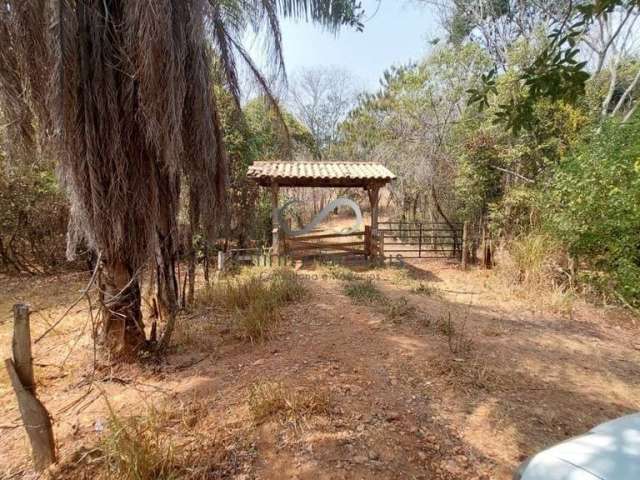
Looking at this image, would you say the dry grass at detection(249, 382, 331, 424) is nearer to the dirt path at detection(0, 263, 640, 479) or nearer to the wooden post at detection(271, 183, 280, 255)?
the dirt path at detection(0, 263, 640, 479)

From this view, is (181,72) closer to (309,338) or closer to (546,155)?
(309,338)

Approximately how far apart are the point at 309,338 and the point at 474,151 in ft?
A: 25.8

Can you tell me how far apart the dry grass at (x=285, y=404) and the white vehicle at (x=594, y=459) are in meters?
1.31

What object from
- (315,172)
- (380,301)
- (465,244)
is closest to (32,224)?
(315,172)

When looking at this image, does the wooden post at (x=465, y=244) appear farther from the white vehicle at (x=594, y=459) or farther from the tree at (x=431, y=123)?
the white vehicle at (x=594, y=459)

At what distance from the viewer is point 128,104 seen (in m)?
2.37

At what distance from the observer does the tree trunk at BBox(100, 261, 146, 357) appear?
2.88 m

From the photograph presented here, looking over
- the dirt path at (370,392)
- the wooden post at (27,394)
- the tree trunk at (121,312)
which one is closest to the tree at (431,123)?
Result: the dirt path at (370,392)

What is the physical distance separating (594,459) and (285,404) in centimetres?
167

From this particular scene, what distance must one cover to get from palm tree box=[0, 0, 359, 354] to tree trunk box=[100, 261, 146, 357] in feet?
0.03

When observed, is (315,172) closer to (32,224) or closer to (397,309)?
(397,309)

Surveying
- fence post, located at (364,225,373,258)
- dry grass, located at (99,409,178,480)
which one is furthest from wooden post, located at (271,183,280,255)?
dry grass, located at (99,409,178,480)

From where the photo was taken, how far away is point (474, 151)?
8945 millimetres

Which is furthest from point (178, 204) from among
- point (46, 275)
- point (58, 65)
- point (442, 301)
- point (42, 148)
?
point (46, 275)
